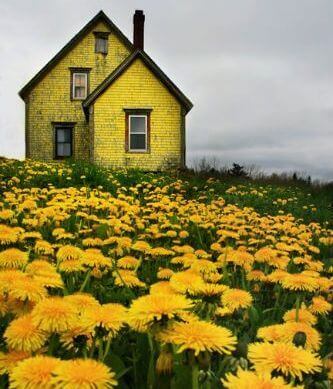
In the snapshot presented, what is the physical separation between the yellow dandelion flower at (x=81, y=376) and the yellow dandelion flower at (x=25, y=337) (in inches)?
9.2

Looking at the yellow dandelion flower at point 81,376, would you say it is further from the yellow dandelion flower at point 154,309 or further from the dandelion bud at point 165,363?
the dandelion bud at point 165,363

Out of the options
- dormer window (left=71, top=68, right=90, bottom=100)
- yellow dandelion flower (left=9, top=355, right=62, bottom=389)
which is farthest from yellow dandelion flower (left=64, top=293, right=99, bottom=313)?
dormer window (left=71, top=68, right=90, bottom=100)

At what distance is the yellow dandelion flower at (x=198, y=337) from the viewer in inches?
46.5

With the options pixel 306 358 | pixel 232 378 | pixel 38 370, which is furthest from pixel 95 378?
pixel 306 358

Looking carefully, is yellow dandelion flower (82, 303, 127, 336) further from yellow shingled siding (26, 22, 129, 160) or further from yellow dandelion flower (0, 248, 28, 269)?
yellow shingled siding (26, 22, 129, 160)

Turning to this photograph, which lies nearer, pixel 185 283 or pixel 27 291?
pixel 27 291

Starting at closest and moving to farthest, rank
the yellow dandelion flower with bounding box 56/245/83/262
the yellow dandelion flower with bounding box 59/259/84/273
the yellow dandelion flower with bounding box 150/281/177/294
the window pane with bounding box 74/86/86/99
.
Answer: the yellow dandelion flower with bounding box 150/281/177/294, the yellow dandelion flower with bounding box 59/259/84/273, the yellow dandelion flower with bounding box 56/245/83/262, the window pane with bounding box 74/86/86/99

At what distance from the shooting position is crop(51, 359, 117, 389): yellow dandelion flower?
111cm

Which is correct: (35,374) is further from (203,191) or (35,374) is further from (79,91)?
(79,91)

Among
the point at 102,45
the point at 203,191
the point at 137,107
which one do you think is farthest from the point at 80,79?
the point at 203,191

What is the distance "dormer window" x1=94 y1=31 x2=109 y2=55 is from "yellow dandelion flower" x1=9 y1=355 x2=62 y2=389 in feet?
88.0

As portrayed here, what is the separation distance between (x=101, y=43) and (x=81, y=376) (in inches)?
1069

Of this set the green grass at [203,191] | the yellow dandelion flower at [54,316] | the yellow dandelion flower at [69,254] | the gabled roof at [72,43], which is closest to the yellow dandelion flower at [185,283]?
the yellow dandelion flower at [54,316]

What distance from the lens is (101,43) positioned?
2686 centimetres
